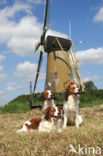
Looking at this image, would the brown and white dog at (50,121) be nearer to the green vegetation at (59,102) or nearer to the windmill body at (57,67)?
the green vegetation at (59,102)

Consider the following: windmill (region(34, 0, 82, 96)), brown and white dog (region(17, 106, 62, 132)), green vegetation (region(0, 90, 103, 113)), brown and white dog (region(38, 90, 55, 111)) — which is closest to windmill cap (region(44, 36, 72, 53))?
windmill (region(34, 0, 82, 96))

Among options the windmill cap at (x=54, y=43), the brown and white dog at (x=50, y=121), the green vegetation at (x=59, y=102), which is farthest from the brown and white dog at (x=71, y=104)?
the windmill cap at (x=54, y=43)

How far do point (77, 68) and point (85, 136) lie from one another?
14.4m

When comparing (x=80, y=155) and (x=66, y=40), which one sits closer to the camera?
(x=80, y=155)

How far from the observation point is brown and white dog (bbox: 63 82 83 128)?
18.1 feet

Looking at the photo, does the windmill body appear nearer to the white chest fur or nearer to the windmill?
the windmill

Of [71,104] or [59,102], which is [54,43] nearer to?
[59,102]

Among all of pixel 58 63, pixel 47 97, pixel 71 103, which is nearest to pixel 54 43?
pixel 58 63

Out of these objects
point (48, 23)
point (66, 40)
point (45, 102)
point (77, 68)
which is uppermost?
point (48, 23)

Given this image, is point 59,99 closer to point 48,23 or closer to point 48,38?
point 48,38

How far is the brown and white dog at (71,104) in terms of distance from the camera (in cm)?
553

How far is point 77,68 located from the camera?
1789 cm

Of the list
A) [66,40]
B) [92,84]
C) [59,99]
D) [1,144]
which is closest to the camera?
[1,144]

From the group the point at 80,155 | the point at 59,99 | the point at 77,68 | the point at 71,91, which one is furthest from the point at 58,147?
the point at 77,68
